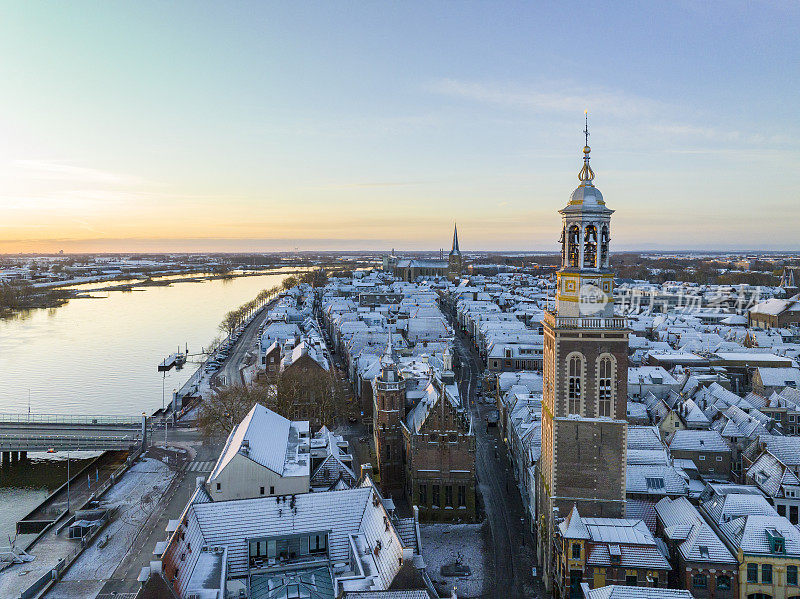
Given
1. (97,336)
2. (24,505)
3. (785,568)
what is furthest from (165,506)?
(97,336)

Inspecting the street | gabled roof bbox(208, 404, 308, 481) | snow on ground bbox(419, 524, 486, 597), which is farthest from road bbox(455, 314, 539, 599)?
gabled roof bbox(208, 404, 308, 481)

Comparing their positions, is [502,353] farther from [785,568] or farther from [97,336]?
[97,336]

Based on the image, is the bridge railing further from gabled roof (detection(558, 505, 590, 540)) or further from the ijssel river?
gabled roof (detection(558, 505, 590, 540))

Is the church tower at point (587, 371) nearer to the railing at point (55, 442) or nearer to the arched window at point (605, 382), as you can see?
the arched window at point (605, 382)

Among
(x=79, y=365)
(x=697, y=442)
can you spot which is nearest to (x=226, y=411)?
(x=697, y=442)

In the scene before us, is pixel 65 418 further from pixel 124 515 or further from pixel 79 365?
pixel 79 365
